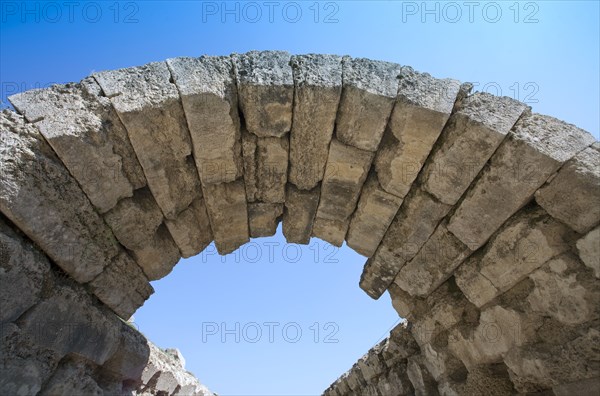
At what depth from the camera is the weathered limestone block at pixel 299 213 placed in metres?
3.98

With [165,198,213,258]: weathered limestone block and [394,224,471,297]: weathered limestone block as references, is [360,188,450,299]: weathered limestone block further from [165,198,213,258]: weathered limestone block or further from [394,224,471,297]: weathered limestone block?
[165,198,213,258]: weathered limestone block

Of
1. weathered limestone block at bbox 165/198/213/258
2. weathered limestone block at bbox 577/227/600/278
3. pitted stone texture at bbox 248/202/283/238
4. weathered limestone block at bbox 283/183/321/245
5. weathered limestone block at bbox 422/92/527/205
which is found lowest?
weathered limestone block at bbox 577/227/600/278

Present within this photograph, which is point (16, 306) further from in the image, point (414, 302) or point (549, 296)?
point (549, 296)

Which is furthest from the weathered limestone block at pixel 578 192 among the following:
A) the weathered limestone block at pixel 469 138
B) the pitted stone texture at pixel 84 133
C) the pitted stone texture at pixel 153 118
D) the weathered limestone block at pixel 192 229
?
the pitted stone texture at pixel 84 133

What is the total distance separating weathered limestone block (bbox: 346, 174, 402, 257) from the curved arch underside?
2cm

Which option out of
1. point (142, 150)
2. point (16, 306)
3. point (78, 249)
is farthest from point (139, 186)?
point (16, 306)

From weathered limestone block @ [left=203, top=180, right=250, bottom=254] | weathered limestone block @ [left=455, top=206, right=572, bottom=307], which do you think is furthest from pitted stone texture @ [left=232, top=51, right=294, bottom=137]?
weathered limestone block @ [left=455, top=206, right=572, bottom=307]

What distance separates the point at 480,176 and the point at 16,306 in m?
3.66

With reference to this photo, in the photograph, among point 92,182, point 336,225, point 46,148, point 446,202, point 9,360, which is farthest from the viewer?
point 336,225

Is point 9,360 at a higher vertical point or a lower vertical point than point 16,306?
lower

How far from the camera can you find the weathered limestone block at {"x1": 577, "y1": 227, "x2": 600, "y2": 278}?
260 cm

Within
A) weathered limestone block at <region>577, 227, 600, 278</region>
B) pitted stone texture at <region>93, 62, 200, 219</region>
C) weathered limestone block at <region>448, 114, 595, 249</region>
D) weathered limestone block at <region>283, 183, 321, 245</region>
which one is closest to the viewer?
weathered limestone block at <region>577, 227, 600, 278</region>

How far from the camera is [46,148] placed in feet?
9.43

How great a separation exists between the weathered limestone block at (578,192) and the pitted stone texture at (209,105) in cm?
255
